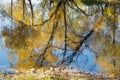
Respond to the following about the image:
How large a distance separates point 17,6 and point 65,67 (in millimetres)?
16070

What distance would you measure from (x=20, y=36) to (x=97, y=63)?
4.62 meters

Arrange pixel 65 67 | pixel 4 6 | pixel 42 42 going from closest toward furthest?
pixel 65 67 < pixel 42 42 < pixel 4 6

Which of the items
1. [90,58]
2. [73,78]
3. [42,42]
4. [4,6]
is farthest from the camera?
[4,6]

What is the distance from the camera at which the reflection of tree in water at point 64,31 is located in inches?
619

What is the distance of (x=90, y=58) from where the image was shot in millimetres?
15648

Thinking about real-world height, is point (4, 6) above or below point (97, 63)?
above

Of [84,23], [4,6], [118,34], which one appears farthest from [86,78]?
[4,6]

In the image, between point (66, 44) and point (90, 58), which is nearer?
point (90, 58)

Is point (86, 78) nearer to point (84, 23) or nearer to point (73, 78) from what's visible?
point (73, 78)

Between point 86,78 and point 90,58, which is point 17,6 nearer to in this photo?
point 90,58

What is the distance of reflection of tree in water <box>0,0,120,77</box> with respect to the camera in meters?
15.7

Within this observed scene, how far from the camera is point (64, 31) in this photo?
20891 millimetres

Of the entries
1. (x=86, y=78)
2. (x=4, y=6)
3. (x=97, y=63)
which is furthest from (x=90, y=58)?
(x=4, y=6)

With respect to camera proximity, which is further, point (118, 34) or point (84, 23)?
point (84, 23)
